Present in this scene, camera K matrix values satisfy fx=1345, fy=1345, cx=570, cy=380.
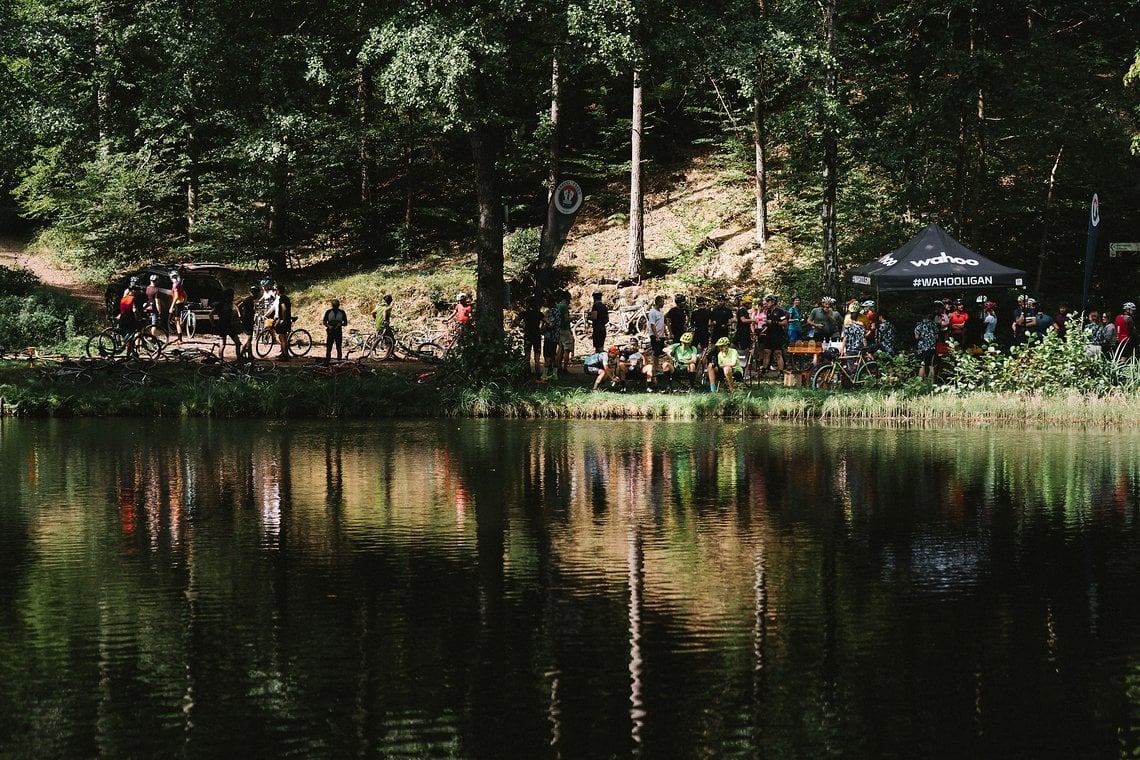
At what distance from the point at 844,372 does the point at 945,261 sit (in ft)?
10.2

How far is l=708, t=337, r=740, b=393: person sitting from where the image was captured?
2403 cm

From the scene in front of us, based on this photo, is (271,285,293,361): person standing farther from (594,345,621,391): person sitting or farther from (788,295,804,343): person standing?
(788,295,804,343): person standing

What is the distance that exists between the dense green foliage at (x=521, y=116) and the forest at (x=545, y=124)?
3.5 inches

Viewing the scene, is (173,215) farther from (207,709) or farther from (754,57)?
(207,709)

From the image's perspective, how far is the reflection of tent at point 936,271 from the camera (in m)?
25.1

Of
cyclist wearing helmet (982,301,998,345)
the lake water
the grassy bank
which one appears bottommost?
the lake water

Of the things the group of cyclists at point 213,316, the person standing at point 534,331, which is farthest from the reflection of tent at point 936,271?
the group of cyclists at point 213,316

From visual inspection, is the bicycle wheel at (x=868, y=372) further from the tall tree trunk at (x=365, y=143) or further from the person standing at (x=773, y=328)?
the tall tree trunk at (x=365, y=143)

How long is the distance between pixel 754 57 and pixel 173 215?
2270cm

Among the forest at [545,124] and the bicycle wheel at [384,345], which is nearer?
the forest at [545,124]

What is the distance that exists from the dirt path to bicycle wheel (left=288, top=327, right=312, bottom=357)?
9.95 meters

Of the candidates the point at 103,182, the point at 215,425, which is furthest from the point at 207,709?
the point at 103,182

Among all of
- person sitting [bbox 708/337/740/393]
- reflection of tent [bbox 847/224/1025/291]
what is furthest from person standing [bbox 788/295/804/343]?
person sitting [bbox 708/337/740/393]

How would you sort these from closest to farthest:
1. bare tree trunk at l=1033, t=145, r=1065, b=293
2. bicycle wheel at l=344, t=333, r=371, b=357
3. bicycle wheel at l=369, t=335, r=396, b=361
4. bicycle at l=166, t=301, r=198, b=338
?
bicycle wheel at l=344, t=333, r=371, b=357
bicycle wheel at l=369, t=335, r=396, b=361
bicycle at l=166, t=301, r=198, b=338
bare tree trunk at l=1033, t=145, r=1065, b=293
